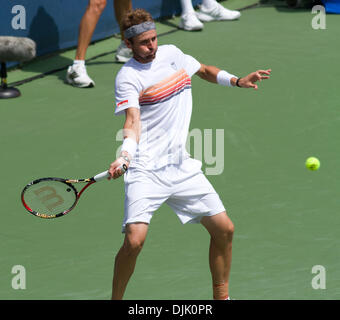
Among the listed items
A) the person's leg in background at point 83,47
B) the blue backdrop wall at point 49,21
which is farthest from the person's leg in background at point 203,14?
the person's leg in background at point 83,47

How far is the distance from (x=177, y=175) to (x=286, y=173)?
208cm

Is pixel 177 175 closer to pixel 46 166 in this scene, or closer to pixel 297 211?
pixel 297 211

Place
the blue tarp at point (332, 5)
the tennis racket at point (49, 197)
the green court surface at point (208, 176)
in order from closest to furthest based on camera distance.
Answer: the tennis racket at point (49, 197) < the green court surface at point (208, 176) < the blue tarp at point (332, 5)

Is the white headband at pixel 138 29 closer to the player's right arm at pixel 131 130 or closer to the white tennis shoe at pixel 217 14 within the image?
the player's right arm at pixel 131 130

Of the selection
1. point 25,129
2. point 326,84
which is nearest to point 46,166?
point 25,129

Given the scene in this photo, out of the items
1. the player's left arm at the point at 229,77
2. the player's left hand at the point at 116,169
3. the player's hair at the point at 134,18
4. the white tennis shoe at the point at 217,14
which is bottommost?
the player's left hand at the point at 116,169

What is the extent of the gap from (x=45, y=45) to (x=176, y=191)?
5397 millimetres

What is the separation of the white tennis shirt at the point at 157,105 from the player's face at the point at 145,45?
62 mm

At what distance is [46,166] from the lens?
7672 mm

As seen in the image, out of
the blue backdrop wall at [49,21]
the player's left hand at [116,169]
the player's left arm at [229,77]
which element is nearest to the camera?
the player's left hand at [116,169]

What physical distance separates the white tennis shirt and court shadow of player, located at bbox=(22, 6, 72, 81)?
14.7ft

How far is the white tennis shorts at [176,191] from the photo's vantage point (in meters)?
5.54
